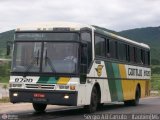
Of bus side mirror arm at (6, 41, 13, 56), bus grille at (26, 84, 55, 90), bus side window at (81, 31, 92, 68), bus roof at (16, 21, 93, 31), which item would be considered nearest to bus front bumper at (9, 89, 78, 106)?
bus grille at (26, 84, 55, 90)

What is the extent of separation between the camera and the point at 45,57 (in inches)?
717

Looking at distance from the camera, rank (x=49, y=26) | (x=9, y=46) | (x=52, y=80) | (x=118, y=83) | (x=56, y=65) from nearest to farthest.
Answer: (x=52, y=80) → (x=56, y=65) → (x=49, y=26) → (x=9, y=46) → (x=118, y=83)

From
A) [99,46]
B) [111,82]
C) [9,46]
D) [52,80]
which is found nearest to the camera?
[52,80]

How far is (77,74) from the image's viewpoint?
1791 centimetres

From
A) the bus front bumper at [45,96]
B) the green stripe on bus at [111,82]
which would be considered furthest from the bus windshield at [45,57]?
the green stripe on bus at [111,82]

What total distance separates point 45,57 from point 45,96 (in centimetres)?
137

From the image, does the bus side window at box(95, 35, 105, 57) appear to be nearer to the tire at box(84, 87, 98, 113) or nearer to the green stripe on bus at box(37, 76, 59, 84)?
the tire at box(84, 87, 98, 113)

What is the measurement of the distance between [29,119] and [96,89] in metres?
4.72

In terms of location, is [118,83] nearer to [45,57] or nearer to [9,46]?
[45,57]

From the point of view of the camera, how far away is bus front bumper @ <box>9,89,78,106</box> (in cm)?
1767

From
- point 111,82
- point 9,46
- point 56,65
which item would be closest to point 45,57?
point 56,65

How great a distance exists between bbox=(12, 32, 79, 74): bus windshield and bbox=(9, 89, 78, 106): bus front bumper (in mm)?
727

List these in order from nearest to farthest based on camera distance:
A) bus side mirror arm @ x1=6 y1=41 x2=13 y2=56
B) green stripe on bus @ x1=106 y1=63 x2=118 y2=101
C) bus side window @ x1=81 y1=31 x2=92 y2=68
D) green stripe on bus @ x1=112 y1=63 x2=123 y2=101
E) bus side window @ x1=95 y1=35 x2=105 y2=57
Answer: bus side window @ x1=81 y1=31 x2=92 y2=68 → bus side mirror arm @ x1=6 y1=41 x2=13 y2=56 → bus side window @ x1=95 y1=35 x2=105 y2=57 → green stripe on bus @ x1=106 y1=63 x2=118 y2=101 → green stripe on bus @ x1=112 y1=63 x2=123 y2=101

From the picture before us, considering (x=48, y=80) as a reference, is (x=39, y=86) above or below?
below
